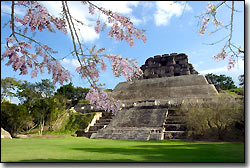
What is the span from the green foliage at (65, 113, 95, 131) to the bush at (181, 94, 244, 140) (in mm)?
6965

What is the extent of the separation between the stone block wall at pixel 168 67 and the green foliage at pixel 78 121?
13288 millimetres

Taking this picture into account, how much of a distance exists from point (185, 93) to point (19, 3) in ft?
63.7

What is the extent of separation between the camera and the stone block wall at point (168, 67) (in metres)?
27.9

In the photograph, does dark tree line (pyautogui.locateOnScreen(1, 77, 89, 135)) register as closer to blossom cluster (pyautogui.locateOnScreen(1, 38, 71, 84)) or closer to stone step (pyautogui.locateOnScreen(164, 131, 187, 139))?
stone step (pyautogui.locateOnScreen(164, 131, 187, 139))

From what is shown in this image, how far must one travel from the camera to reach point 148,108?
15938 millimetres

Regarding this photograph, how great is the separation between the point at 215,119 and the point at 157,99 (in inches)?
387

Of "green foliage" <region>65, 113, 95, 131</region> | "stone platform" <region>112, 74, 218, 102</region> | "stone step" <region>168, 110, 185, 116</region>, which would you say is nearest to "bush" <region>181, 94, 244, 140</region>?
"stone step" <region>168, 110, 185, 116</region>

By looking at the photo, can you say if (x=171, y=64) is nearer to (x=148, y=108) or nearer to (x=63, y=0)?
(x=148, y=108)

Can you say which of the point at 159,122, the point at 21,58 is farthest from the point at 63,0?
the point at 159,122

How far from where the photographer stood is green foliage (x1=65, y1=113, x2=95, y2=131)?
50.9 ft

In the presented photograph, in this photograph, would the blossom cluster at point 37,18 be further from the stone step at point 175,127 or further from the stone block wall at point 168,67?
the stone block wall at point 168,67

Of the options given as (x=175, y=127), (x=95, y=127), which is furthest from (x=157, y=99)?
(x=175, y=127)

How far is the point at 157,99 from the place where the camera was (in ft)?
68.0

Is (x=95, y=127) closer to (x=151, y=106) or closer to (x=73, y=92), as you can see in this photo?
(x=151, y=106)
